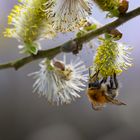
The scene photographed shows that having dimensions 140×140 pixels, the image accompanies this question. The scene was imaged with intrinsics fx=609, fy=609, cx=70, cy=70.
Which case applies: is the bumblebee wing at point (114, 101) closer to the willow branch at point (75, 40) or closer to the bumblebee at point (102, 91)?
the bumblebee at point (102, 91)

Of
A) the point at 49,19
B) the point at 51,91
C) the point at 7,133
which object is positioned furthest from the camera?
the point at 7,133

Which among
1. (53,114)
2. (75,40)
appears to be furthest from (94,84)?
(53,114)

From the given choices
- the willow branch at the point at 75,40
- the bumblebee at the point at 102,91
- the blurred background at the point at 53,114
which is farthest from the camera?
the blurred background at the point at 53,114

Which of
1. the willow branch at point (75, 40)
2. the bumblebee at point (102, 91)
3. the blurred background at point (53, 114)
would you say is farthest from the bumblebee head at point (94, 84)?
the blurred background at point (53, 114)

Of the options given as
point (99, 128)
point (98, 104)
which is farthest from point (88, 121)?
point (98, 104)

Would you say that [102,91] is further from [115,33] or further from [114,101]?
[115,33]

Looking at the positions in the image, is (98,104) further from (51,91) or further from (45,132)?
(45,132)
